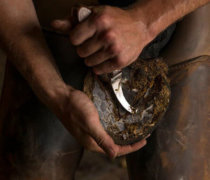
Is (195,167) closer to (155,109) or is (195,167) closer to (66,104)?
(155,109)

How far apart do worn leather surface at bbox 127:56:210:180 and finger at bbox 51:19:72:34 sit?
0.33 meters

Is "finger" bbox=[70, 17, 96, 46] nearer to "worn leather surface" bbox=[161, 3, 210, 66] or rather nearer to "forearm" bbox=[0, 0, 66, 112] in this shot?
"forearm" bbox=[0, 0, 66, 112]

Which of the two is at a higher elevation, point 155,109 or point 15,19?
point 15,19

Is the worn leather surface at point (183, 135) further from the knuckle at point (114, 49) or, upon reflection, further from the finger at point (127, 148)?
the knuckle at point (114, 49)

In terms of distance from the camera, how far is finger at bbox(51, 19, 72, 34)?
0.57m

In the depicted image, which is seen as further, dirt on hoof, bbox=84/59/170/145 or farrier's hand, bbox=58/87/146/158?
dirt on hoof, bbox=84/59/170/145

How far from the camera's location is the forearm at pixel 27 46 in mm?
679

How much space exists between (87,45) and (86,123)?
15 centimetres

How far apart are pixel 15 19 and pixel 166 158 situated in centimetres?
49

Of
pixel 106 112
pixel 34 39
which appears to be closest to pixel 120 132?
pixel 106 112

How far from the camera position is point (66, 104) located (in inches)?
25.0

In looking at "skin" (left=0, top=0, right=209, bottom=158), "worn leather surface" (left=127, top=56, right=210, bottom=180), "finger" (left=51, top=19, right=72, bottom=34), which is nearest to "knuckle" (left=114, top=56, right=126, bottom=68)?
"skin" (left=0, top=0, right=209, bottom=158)

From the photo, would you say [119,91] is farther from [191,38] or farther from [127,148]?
[191,38]

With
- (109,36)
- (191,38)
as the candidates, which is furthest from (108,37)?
(191,38)
